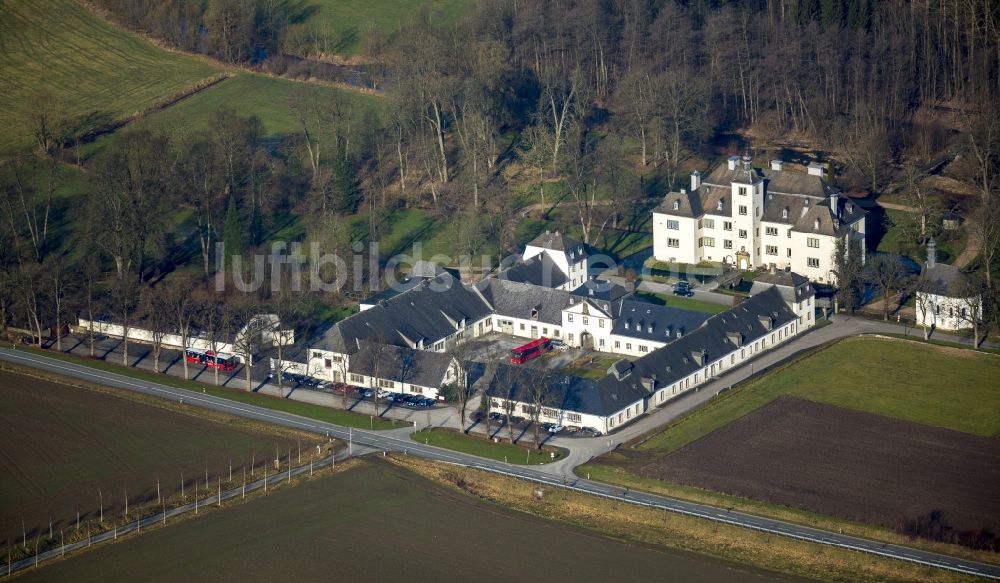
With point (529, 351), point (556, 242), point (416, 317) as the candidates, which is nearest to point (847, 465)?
point (529, 351)

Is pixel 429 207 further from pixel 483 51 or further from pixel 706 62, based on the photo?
pixel 706 62

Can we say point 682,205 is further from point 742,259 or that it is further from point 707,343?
point 707,343

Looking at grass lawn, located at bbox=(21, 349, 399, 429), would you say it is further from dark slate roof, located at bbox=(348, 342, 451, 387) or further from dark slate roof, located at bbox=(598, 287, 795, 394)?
dark slate roof, located at bbox=(598, 287, 795, 394)

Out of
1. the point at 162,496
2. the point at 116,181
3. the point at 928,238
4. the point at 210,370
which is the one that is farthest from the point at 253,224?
the point at 928,238

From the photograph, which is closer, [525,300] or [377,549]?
[377,549]

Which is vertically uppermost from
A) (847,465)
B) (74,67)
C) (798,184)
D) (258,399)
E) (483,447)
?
(74,67)

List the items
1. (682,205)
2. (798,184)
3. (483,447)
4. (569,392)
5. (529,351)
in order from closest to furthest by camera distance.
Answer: (483,447), (569,392), (529,351), (798,184), (682,205)

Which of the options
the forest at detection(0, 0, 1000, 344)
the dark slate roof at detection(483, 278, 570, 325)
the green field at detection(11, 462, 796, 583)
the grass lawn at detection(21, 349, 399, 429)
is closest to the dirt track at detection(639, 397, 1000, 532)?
the green field at detection(11, 462, 796, 583)

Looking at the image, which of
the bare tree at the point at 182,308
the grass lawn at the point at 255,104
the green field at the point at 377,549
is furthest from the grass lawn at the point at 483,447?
the grass lawn at the point at 255,104
